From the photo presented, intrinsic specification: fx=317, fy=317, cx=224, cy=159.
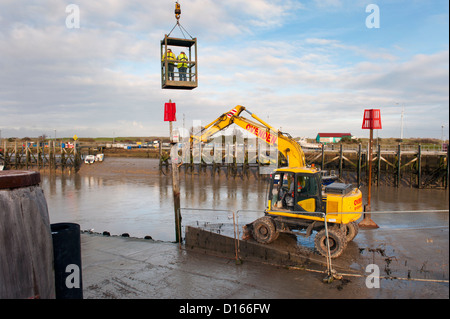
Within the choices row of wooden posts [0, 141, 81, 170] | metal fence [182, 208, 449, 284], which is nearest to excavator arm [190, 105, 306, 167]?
metal fence [182, 208, 449, 284]

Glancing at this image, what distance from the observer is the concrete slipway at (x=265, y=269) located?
6023 mm

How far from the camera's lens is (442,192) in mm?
23406

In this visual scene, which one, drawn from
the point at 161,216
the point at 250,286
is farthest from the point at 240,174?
the point at 250,286

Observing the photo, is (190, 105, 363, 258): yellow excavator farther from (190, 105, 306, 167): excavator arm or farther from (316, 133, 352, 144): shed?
(316, 133, 352, 144): shed

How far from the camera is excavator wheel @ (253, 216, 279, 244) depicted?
9016mm

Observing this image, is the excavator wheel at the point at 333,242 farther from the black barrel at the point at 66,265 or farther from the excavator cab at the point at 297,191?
the black barrel at the point at 66,265

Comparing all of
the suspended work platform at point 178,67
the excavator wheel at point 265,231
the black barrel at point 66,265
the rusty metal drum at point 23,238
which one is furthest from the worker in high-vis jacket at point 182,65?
the rusty metal drum at point 23,238

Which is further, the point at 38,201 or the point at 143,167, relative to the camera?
the point at 143,167

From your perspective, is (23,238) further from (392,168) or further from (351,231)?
(392,168)

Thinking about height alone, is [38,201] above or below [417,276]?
above

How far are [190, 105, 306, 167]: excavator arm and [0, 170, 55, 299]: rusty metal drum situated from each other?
36.7 feet

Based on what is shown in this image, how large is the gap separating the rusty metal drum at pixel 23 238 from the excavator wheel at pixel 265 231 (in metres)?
7.59
